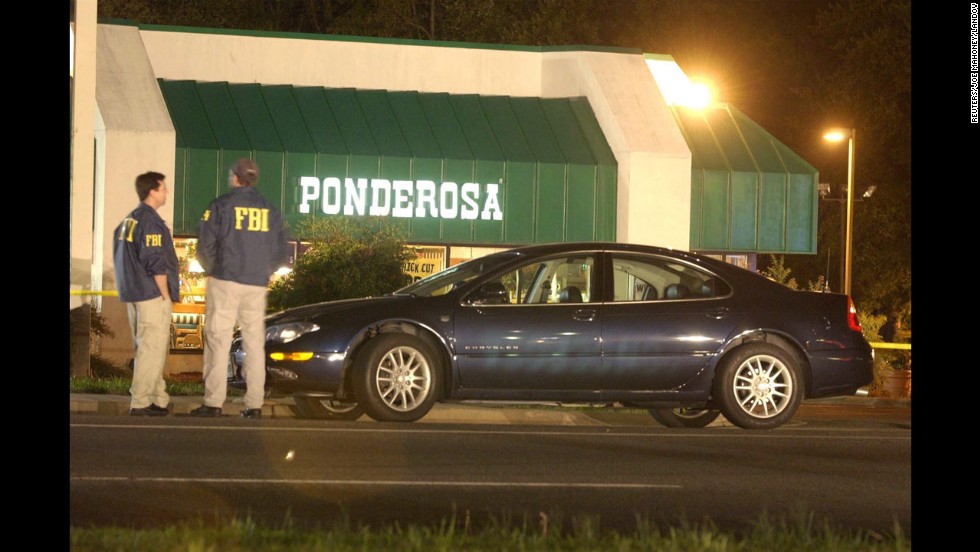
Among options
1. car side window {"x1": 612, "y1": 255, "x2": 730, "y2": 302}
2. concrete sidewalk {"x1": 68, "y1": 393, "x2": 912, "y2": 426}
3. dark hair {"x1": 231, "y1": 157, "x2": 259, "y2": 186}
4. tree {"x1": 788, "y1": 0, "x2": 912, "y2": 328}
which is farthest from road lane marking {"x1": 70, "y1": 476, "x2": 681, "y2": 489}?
tree {"x1": 788, "y1": 0, "x2": 912, "y2": 328}

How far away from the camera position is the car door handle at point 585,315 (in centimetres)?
1304

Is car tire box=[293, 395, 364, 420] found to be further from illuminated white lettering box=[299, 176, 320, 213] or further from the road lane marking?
illuminated white lettering box=[299, 176, 320, 213]

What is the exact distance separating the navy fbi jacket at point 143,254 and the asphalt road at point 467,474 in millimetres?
1000

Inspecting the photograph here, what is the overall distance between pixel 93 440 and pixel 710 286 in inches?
210

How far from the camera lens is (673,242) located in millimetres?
27484

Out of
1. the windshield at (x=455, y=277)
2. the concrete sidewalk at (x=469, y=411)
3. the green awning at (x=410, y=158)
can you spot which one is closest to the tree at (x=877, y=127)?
the green awning at (x=410, y=158)

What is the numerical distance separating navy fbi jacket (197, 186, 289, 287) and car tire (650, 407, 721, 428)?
13.2ft

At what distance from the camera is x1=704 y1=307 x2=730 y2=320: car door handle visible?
43.6 ft

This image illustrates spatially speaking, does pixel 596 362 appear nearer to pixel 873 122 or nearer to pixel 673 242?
pixel 673 242

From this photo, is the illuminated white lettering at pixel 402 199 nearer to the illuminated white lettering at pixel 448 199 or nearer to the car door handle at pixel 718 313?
the illuminated white lettering at pixel 448 199

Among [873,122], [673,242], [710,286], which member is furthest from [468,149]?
[873,122]

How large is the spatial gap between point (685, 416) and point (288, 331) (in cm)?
376
